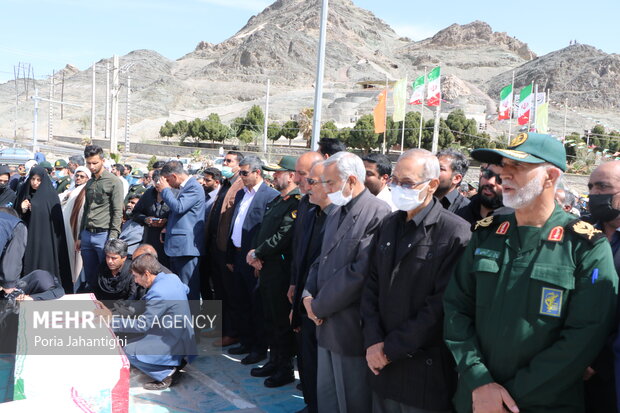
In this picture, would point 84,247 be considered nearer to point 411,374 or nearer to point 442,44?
point 411,374

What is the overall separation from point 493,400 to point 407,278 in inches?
28.6

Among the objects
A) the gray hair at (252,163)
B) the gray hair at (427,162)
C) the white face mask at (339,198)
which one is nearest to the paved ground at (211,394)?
the white face mask at (339,198)

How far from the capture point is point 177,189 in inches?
239

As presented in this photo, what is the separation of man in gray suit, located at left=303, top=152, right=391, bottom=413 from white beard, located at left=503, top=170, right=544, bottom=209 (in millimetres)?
1074

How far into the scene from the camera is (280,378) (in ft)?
15.3

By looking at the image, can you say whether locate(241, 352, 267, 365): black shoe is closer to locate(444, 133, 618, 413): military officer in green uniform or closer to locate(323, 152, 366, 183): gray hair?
locate(323, 152, 366, 183): gray hair

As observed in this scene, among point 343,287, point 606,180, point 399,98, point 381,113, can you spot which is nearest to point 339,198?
point 343,287

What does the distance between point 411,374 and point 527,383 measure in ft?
2.20

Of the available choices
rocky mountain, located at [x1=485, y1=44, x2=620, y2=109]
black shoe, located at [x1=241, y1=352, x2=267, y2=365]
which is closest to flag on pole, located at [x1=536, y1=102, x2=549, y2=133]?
black shoe, located at [x1=241, y1=352, x2=267, y2=365]

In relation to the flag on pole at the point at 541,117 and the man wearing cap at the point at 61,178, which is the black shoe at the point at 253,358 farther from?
the flag on pole at the point at 541,117

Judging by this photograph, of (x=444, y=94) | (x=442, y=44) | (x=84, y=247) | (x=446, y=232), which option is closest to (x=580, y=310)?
(x=446, y=232)

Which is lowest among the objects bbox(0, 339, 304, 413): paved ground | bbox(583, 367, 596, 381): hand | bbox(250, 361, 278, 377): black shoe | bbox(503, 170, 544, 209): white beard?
bbox(0, 339, 304, 413): paved ground

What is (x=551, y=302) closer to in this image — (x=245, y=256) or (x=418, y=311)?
(x=418, y=311)

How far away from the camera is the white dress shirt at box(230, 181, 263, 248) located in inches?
214
